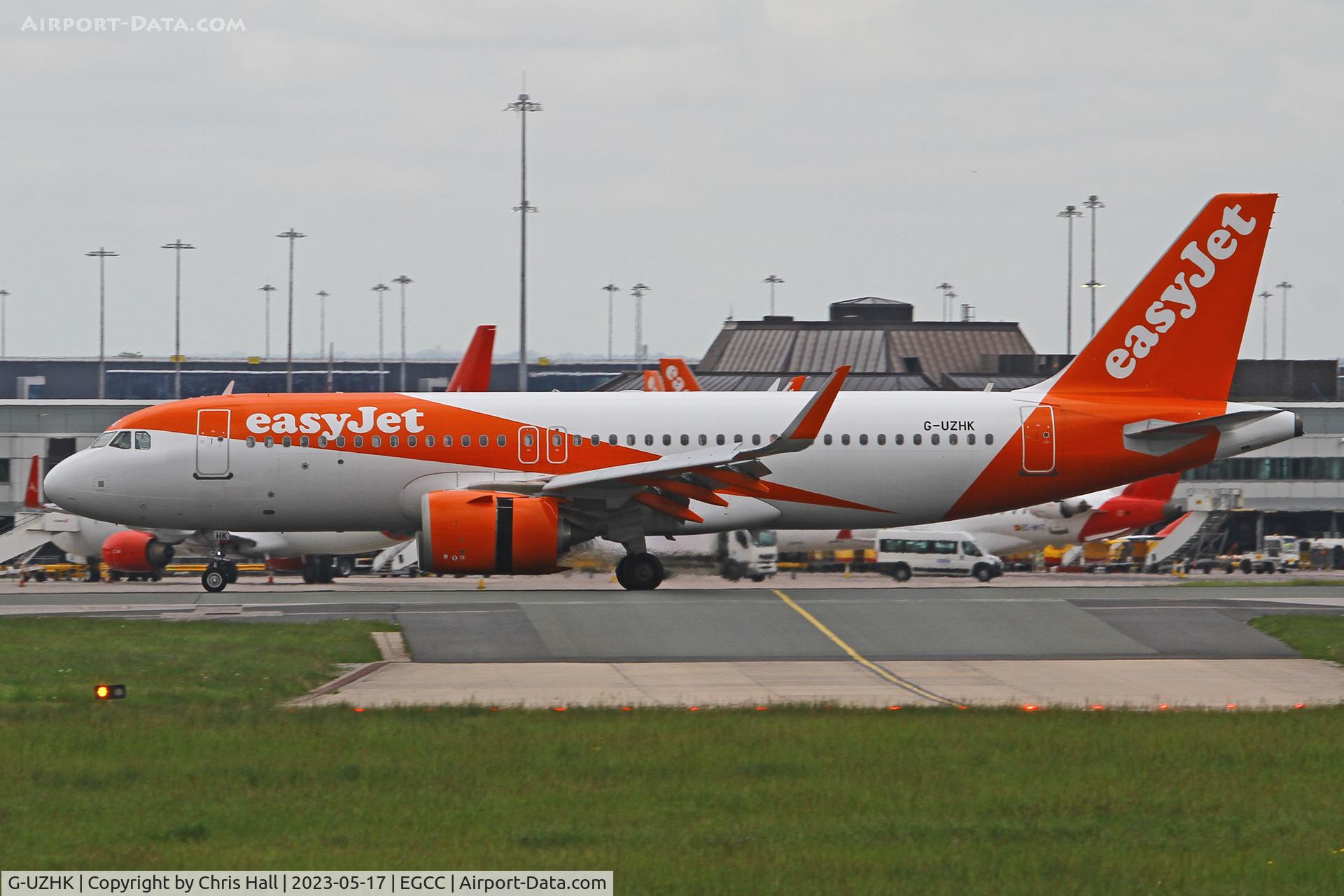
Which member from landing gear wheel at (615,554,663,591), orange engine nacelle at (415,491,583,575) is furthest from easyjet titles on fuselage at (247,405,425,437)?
landing gear wheel at (615,554,663,591)

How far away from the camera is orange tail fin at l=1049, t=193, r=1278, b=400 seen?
32.7m

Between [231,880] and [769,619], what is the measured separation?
54.0ft

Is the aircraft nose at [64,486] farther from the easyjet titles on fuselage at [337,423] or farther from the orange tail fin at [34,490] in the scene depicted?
the orange tail fin at [34,490]

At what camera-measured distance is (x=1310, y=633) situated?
24.5 meters

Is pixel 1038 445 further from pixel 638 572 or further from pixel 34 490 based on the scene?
pixel 34 490

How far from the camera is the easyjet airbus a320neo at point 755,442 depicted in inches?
1266

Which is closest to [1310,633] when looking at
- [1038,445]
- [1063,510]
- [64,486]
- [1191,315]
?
[1038,445]

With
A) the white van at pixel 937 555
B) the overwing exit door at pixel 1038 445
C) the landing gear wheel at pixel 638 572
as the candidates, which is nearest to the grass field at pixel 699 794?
the landing gear wheel at pixel 638 572

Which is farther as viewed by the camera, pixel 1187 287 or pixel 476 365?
pixel 476 365

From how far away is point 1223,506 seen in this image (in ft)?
208

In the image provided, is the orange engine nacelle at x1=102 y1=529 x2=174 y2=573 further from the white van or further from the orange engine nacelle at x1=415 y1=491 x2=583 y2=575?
the white van

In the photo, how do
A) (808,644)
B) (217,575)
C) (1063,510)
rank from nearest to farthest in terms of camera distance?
(808,644), (217,575), (1063,510)

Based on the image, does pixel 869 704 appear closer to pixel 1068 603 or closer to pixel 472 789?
pixel 472 789

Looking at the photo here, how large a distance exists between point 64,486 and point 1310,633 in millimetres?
23797
